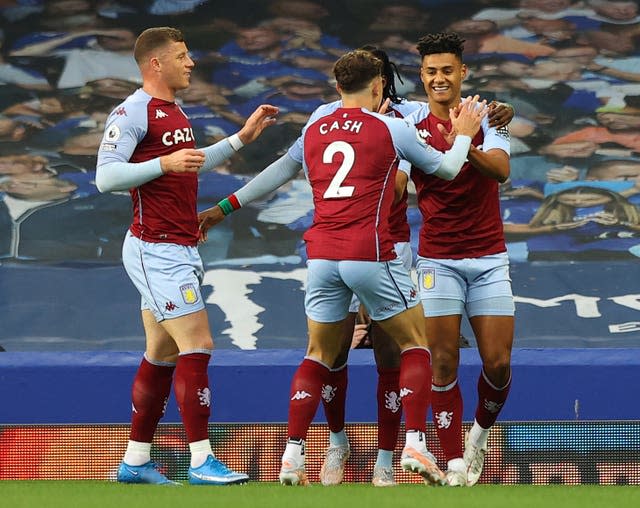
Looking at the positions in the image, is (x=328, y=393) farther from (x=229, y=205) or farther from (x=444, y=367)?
(x=229, y=205)

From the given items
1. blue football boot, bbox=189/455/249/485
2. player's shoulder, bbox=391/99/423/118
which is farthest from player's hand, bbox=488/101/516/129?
blue football boot, bbox=189/455/249/485

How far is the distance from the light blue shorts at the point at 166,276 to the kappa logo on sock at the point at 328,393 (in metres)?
0.73

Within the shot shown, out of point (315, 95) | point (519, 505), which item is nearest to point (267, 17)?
point (315, 95)

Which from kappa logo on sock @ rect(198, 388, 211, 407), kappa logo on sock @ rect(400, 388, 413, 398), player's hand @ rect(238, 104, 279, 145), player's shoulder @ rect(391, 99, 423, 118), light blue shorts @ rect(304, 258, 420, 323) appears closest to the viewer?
light blue shorts @ rect(304, 258, 420, 323)

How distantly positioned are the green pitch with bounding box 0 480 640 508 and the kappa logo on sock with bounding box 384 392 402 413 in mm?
410

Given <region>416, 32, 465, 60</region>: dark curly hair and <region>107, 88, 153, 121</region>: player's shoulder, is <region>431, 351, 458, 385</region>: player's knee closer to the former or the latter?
<region>416, 32, 465, 60</region>: dark curly hair

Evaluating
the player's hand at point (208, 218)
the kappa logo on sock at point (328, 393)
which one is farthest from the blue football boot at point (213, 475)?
the player's hand at point (208, 218)

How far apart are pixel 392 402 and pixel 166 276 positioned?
1.17 meters

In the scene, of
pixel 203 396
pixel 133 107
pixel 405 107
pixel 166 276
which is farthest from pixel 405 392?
pixel 133 107

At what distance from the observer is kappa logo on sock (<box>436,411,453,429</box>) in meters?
6.35

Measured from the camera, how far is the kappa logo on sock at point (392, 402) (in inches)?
251

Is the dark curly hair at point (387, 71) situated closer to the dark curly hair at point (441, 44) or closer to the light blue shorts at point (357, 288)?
the dark curly hair at point (441, 44)

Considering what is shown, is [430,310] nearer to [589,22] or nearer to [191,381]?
[191,381]

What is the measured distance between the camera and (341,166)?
579 centimetres
